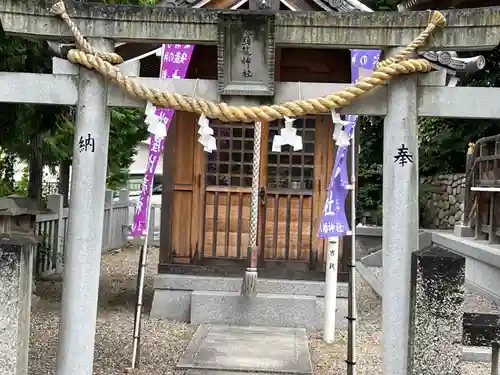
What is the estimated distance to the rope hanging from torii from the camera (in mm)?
3863

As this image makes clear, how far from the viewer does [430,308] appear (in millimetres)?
3385

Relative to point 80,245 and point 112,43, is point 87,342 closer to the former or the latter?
point 80,245

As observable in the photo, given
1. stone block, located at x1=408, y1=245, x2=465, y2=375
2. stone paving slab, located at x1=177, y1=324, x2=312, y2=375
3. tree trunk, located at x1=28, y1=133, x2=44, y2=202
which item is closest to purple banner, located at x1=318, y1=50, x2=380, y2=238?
stone paving slab, located at x1=177, y1=324, x2=312, y2=375

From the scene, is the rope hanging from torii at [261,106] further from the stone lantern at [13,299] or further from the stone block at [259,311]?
the stone block at [259,311]

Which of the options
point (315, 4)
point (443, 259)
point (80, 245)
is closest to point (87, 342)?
point (80, 245)

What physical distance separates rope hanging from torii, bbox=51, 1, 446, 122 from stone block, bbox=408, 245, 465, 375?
1201 millimetres

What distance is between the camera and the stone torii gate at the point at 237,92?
13.1 feet

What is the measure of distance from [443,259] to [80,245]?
2472 mm

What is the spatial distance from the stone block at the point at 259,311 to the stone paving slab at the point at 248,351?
0.14 meters

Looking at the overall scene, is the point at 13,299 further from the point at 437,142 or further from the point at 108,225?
the point at 437,142

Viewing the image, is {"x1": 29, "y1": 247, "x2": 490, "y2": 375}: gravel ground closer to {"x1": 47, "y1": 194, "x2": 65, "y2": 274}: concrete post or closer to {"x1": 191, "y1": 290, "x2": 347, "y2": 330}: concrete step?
{"x1": 191, "y1": 290, "x2": 347, "y2": 330}: concrete step

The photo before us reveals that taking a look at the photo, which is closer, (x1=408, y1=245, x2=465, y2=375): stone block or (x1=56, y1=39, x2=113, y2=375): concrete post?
(x1=408, y1=245, x2=465, y2=375): stone block

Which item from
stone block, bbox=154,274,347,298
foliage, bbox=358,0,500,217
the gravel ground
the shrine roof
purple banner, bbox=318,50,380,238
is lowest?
the gravel ground

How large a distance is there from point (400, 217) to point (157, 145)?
11.3 feet
